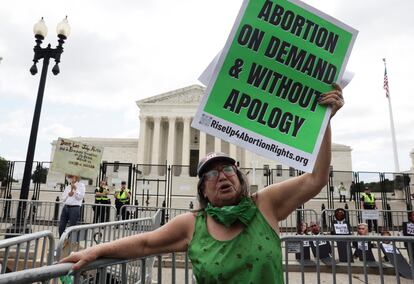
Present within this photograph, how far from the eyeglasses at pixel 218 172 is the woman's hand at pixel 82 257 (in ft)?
2.69

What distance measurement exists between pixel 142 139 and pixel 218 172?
5896cm

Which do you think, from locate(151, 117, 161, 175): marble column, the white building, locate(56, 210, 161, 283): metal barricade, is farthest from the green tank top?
locate(151, 117, 161, 175): marble column

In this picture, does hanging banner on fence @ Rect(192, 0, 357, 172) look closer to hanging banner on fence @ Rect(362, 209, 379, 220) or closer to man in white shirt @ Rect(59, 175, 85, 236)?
man in white shirt @ Rect(59, 175, 85, 236)

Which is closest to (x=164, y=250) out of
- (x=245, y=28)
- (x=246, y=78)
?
(x=246, y=78)

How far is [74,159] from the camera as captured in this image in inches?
370

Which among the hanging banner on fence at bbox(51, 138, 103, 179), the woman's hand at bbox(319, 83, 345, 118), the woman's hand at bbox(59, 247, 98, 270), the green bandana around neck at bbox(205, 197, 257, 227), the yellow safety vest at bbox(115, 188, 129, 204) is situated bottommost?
the woman's hand at bbox(59, 247, 98, 270)

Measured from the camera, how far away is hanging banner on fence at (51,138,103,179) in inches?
364

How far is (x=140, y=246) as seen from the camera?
1979mm

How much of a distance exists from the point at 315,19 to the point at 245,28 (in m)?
0.53

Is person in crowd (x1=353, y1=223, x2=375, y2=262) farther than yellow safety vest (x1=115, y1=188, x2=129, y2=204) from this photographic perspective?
No

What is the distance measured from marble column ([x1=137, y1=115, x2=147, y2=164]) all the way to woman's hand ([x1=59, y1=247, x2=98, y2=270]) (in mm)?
58136

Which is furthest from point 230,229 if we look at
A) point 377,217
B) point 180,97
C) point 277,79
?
point 180,97

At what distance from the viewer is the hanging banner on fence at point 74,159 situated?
9.24 meters

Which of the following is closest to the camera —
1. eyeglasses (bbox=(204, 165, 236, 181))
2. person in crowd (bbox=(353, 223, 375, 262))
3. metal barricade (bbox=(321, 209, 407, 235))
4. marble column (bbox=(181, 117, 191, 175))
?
eyeglasses (bbox=(204, 165, 236, 181))
